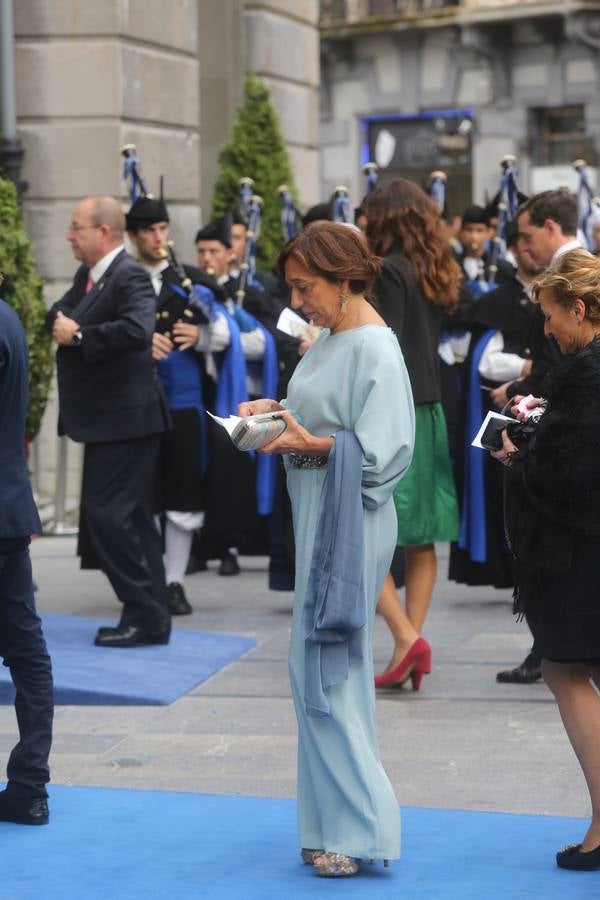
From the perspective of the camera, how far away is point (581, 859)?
5141mm

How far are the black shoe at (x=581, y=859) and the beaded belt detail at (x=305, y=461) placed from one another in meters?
1.29

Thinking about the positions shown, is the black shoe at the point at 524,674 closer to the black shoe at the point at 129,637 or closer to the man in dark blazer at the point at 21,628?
the black shoe at the point at 129,637

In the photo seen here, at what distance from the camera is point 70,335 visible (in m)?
7.87

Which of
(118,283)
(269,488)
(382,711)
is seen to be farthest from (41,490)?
(382,711)

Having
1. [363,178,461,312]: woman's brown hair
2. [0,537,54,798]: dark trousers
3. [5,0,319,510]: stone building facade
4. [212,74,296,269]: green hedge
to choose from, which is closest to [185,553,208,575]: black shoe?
[5,0,319,510]: stone building facade

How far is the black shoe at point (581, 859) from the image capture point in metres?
5.14

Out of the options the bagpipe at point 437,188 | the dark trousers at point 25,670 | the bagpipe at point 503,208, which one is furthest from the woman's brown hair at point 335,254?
the bagpipe at point 437,188

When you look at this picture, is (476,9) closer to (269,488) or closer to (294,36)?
(294,36)

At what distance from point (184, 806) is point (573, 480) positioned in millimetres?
1806

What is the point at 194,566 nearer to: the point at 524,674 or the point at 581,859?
the point at 524,674

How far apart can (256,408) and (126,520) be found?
9.91ft

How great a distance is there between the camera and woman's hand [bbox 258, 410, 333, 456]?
500 centimetres

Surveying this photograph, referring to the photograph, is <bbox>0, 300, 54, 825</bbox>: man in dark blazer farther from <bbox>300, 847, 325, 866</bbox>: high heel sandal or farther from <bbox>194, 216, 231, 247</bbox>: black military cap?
<bbox>194, 216, 231, 247</bbox>: black military cap

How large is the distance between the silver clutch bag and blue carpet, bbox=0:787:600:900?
3.99 ft
